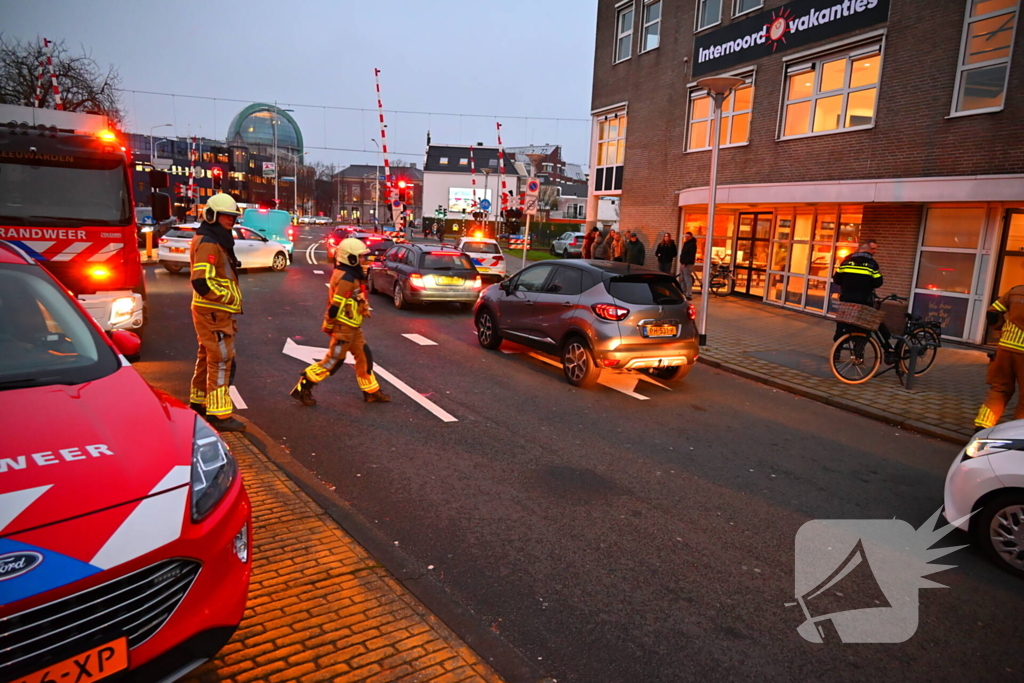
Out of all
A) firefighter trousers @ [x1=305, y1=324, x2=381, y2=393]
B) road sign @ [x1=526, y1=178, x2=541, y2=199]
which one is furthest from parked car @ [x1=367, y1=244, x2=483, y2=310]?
firefighter trousers @ [x1=305, y1=324, x2=381, y2=393]

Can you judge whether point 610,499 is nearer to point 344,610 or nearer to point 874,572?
point 874,572

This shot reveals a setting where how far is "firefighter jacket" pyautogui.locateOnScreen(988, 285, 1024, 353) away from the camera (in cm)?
643

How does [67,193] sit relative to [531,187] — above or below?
below

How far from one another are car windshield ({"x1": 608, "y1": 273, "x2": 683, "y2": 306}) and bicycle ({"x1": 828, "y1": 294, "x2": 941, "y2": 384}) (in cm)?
286

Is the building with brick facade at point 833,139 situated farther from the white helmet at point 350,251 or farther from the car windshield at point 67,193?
the car windshield at point 67,193

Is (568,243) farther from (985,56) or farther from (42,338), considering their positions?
(42,338)

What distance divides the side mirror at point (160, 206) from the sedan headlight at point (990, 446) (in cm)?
1004

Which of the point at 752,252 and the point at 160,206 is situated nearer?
the point at 160,206

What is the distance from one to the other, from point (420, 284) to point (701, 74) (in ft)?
35.6

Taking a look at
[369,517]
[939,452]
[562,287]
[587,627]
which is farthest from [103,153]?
[939,452]

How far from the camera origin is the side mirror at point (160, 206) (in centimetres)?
955

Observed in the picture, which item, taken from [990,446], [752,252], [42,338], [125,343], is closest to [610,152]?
[752,252]

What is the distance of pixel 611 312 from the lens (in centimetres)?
854

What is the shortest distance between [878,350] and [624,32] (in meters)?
16.8
